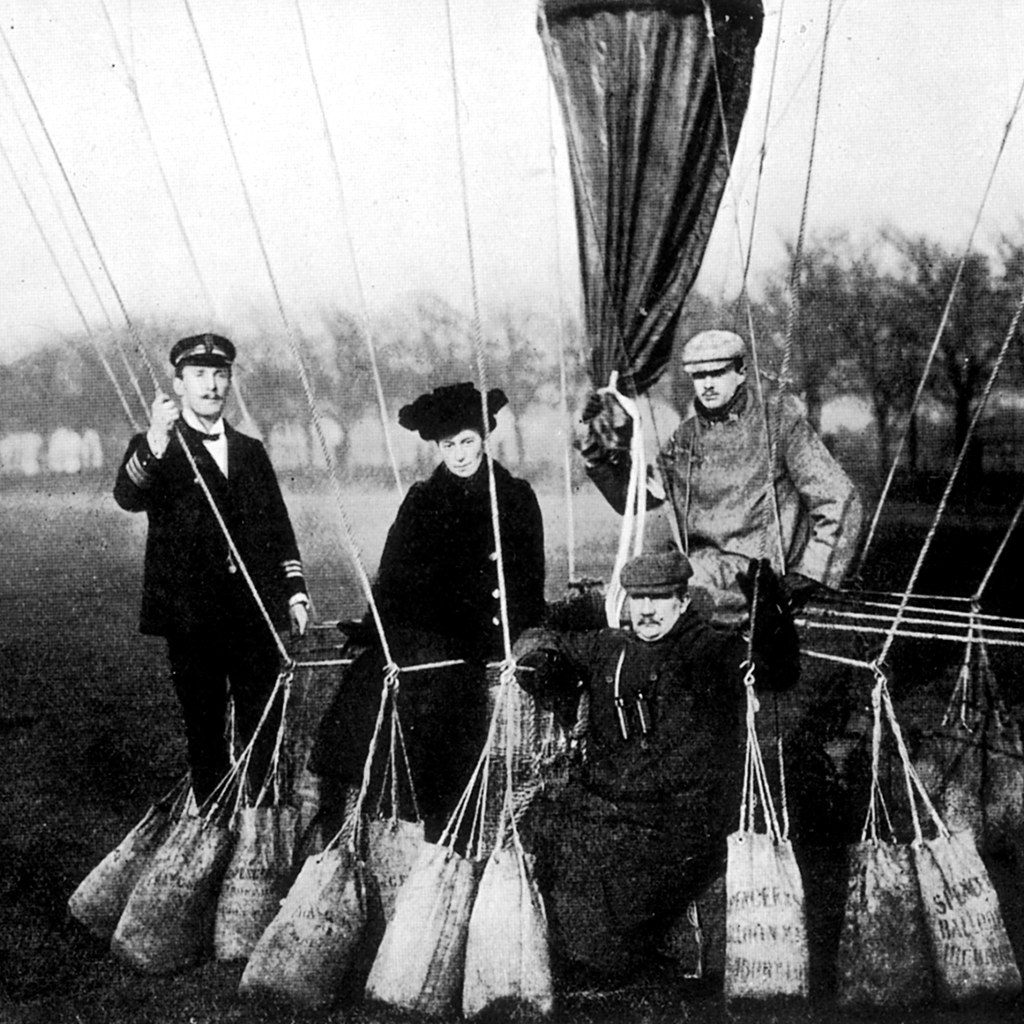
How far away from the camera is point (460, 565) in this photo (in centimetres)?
357

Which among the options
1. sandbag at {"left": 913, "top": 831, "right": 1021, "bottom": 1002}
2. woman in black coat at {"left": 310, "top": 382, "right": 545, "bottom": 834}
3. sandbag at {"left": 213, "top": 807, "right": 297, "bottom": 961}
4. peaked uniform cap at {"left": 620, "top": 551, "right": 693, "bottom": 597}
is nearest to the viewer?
sandbag at {"left": 913, "top": 831, "right": 1021, "bottom": 1002}

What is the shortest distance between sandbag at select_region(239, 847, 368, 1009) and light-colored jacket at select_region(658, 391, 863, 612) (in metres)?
1.54

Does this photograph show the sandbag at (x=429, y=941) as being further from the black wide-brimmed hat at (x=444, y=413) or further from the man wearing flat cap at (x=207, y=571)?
the black wide-brimmed hat at (x=444, y=413)

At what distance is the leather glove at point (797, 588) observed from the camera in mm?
3211

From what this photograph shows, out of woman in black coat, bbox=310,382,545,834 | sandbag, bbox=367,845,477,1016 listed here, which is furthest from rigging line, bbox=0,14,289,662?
sandbag, bbox=367,845,477,1016

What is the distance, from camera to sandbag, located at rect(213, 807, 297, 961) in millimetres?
2932

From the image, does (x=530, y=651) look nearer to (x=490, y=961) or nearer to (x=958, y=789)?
(x=490, y=961)

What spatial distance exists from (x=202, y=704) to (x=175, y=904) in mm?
810

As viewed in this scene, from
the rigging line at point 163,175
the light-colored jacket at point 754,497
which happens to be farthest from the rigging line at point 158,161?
the light-colored jacket at point 754,497

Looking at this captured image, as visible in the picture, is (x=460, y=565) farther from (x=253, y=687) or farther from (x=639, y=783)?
(x=639, y=783)

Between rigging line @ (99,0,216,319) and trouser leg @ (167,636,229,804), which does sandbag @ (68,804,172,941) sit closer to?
trouser leg @ (167,636,229,804)

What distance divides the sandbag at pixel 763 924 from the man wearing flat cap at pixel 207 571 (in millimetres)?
1754

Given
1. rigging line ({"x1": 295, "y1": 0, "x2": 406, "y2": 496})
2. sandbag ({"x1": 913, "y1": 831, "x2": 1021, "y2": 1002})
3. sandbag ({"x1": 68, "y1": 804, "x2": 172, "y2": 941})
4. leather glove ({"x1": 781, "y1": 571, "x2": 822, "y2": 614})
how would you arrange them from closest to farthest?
1. sandbag ({"x1": 913, "y1": 831, "x2": 1021, "y2": 1002})
2. sandbag ({"x1": 68, "y1": 804, "x2": 172, "y2": 941})
3. leather glove ({"x1": 781, "y1": 571, "x2": 822, "y2": 614})
4. rigging line ({"x1": 295, "y1": 0, "x2": 406, "y2": 496})

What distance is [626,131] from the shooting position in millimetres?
3230
